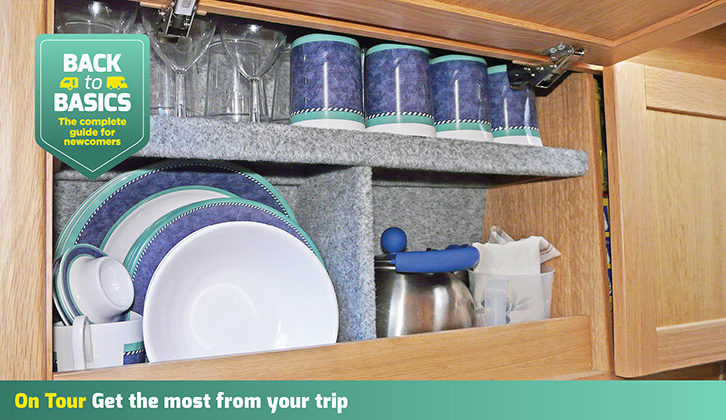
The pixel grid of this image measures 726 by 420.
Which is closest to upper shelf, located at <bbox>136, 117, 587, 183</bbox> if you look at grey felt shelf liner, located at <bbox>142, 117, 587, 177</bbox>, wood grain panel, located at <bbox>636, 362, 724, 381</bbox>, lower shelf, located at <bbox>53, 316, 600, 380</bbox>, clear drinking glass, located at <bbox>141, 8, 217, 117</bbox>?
grey felt shelf liner, located at <bbox>142, 117, 587, 177</bbox>

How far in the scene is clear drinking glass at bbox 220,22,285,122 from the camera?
82cm

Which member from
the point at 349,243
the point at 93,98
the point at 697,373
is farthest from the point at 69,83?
the point at 697,373

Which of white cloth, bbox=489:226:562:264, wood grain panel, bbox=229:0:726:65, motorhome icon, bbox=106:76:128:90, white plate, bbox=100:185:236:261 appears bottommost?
white cloth, bbox=489:226:562:264

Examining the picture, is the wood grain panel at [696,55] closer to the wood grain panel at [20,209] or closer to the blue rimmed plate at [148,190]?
the blue rimmed plate at [148,190]

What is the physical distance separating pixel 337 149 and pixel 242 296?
232 millimetres

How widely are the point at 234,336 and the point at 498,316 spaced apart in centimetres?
40

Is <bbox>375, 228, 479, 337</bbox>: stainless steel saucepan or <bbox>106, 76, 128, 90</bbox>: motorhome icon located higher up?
<bbox>106, 76, 128, 90</bbox>: motorhome icon

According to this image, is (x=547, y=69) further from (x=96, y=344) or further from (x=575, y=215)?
(x=96, y=344)

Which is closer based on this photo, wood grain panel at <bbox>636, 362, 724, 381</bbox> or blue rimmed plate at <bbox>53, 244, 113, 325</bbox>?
blue rimmed plate at <bbox>53, 244, 113, 325</bbox>

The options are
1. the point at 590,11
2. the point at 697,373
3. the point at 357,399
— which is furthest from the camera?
the point at 697,373

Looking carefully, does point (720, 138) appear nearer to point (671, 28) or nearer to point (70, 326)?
point (671, 28)

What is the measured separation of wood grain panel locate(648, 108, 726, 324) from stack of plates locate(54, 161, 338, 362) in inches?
21.2

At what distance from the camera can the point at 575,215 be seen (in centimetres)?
102

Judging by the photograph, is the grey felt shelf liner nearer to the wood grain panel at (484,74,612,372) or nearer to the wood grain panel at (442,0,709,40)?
the wood grain panel at (484,74,612,372)
